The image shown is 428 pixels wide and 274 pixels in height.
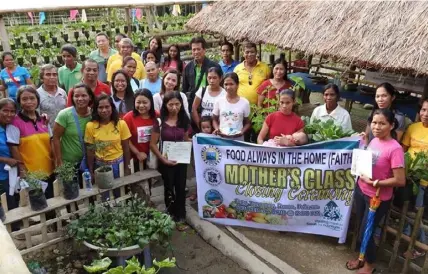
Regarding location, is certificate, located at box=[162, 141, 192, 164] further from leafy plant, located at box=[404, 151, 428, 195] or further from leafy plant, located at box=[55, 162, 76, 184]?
leafy plant, located at box=[404, 151, 428, 195]

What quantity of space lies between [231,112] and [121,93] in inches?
54.8

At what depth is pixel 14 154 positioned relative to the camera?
13.5ft

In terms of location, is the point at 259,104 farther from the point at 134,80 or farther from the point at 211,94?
the point at 134,80

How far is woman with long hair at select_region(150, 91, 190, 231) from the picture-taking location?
449 centimetres

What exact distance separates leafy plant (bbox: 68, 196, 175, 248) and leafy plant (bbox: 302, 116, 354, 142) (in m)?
1.89

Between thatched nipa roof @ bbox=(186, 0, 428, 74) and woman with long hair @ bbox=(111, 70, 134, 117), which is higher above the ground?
thatched nipa roof @ bbox=(186, 0, 428, 74)

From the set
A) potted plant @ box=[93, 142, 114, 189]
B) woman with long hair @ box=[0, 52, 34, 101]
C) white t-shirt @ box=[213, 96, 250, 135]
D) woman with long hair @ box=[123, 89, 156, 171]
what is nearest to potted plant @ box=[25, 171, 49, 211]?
potted plant @ box=[93, 142, 114, 189]

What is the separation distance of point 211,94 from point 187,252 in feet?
6.70

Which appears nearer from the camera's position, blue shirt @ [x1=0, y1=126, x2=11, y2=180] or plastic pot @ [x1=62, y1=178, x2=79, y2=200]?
plastic pot @ [x1=62, y1=178, x2=79, y2=200]

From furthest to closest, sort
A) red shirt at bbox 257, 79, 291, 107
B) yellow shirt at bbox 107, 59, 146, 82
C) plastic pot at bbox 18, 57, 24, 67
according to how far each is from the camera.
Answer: plastic pot at bbox 18, 57, 24, 67, yellow shirt at bbox 107, 59, 146, 82, red shirt at bbox 257, 79, 291, 107

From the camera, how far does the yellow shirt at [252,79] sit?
580 centimetres

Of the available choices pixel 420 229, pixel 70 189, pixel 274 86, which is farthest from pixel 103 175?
pixel 420 229

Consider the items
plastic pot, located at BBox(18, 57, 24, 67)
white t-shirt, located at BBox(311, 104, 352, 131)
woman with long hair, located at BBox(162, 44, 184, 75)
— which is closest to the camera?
white t-shirt, located at BBox(311, 104, 352, 131)

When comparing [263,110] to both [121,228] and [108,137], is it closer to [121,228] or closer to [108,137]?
[108,137]
